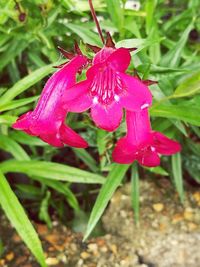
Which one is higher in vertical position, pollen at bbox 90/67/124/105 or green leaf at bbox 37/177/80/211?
pollen at bbox 90/67/124/105

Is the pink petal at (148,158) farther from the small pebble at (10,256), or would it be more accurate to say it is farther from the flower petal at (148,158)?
the small pebble at (10,256)

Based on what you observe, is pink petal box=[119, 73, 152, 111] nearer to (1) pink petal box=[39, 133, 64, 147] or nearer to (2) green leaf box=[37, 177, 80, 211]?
(1) pink petal box=[39, 133, 64, 147]

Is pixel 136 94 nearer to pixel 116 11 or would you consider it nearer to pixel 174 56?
pixel 116 11

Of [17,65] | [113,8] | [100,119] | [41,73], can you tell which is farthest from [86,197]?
[100,119]

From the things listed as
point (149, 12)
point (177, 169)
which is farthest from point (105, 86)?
point (177, 169)

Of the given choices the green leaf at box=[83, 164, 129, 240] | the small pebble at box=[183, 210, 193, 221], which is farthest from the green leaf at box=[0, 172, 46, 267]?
the small pebble at box=[183, 210, 193, 221]

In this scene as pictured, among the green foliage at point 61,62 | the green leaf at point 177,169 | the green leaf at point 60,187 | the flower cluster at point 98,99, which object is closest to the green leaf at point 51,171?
the green foliage at point 61,62

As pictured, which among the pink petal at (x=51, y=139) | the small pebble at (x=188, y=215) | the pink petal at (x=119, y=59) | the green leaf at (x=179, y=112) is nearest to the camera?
the pink petal at (x=119, y=59)
